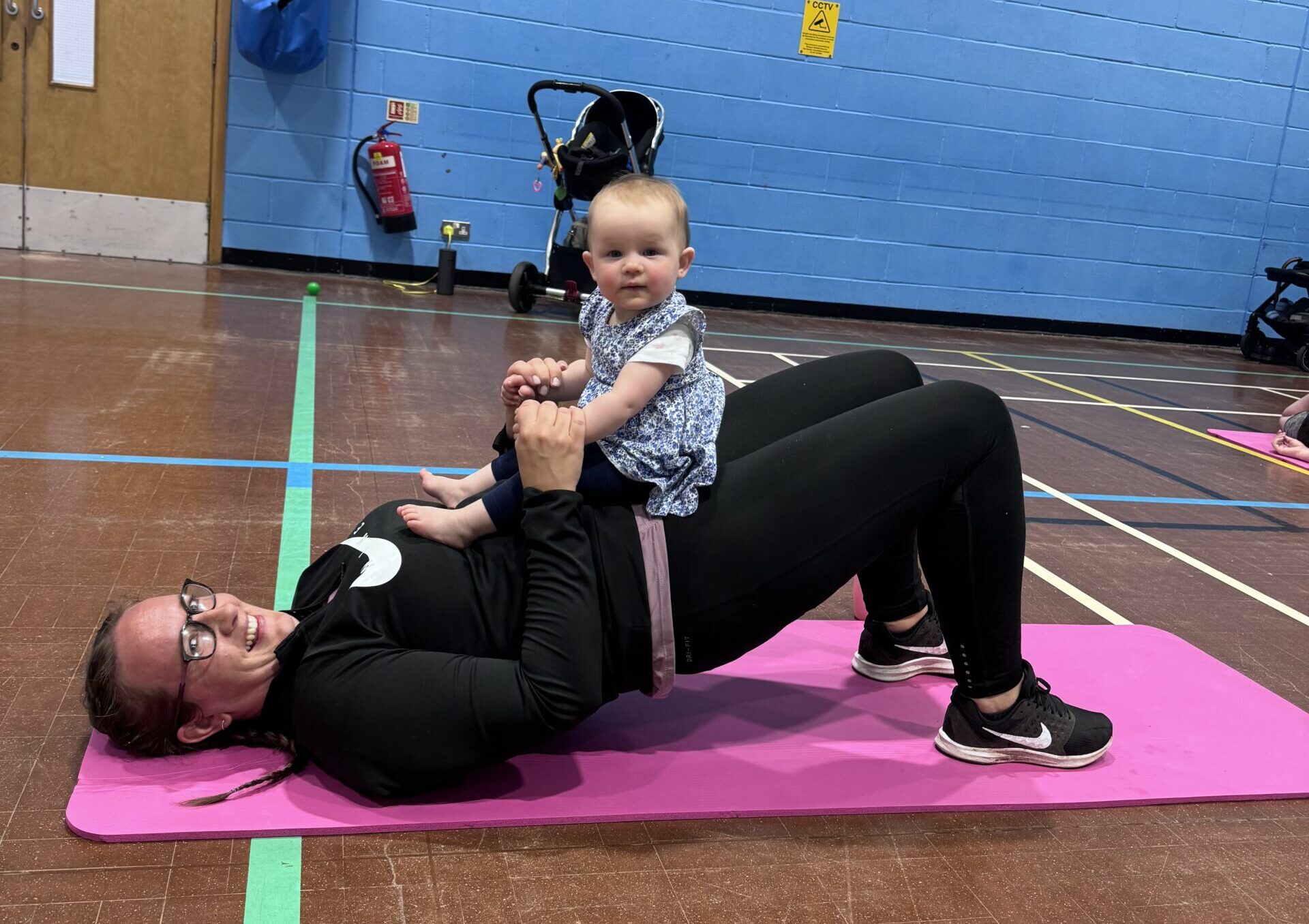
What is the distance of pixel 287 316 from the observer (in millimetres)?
5852

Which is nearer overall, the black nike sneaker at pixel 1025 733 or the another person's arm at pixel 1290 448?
the black nike sneaker at pixel 1025 733

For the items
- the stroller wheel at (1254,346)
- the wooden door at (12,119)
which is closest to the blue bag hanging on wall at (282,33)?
the wooden door at (12,119)

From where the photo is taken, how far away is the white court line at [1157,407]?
5918mm

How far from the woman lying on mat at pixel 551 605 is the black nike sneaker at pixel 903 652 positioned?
15.7 inches

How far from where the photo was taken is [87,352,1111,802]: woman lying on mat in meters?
1.55

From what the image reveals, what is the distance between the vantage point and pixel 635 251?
1.76m

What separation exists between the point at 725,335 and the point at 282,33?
333cm

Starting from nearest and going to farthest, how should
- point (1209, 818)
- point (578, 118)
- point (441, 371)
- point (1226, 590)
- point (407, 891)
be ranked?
point (407, 891) < point (1209, 818) < point (1226, 590) < point (441, 371) < point (578, 118)

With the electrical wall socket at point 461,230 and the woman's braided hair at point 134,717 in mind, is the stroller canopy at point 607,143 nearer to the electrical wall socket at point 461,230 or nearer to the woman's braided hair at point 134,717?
the electrical wall socket at point 461,230

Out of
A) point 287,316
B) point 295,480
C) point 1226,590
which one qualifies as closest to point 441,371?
point 287,316

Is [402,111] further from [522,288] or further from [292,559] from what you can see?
[292,559]

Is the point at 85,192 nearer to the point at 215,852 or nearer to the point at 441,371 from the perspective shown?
the point at 441,371

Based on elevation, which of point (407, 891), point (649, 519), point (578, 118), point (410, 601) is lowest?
point (407, 891)

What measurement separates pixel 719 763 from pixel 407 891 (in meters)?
0.63
